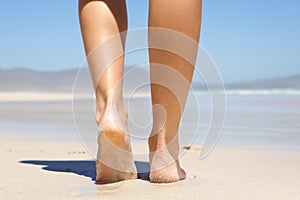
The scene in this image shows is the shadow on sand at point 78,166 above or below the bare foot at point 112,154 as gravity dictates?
below

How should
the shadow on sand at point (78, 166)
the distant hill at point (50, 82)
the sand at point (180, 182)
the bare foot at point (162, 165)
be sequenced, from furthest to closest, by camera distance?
the distant hill at point (50, 82) < the shadow on sand at point (78, 166) < the bare foot at point (162, 165) < the sand at point (180, 182)

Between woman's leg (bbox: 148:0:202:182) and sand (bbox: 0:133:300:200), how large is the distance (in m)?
0.06

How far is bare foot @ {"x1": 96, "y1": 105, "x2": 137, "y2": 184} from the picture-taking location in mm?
1394

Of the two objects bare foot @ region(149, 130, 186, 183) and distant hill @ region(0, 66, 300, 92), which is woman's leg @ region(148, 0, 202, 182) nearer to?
bare foot @ region(149, 130, 186, 183)

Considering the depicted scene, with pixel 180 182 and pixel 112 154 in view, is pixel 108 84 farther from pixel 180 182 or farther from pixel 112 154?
pixel 180 182

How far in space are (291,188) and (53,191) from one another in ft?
1.96

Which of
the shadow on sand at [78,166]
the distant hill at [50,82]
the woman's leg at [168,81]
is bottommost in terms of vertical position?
the distant hill at [50,82]

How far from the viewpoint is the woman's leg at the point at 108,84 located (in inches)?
55.3

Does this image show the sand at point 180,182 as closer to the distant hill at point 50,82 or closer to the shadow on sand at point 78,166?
the shadow on sand at point 78,166

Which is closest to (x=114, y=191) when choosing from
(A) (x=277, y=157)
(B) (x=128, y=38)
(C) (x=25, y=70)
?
(B) (x=128, y=38)

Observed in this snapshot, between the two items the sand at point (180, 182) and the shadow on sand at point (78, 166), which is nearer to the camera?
the sand at point (180, 182)

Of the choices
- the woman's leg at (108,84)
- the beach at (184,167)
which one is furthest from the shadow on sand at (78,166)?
the woman's leg at (108,84)

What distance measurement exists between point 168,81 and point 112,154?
0.79 ft

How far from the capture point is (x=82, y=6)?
1596 mm
